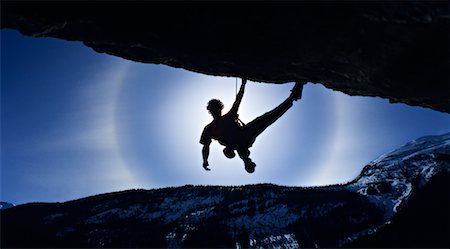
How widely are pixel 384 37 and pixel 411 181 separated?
7.58m

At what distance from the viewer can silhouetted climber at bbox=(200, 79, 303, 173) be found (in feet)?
26.4

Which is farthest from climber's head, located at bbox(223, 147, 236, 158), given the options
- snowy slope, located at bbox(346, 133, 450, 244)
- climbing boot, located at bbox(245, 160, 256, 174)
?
snowy slope, located at bbox(346, 133, 450, 244)

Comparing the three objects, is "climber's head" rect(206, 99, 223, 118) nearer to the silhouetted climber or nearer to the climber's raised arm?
the silhouetted climber

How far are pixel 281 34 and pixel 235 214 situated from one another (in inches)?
272

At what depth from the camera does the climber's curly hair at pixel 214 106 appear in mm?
8258

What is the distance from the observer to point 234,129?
8133 millimetres

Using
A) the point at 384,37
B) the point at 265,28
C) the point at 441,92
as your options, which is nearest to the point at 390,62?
the point at 384,37

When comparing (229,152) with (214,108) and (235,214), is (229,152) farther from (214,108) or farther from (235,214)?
(235,214)

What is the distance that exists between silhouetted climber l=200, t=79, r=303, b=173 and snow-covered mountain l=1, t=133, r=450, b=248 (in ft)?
9.29

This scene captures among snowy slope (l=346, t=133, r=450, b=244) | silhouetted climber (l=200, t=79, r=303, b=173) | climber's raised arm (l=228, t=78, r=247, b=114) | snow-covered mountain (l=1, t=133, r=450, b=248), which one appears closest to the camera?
climber's raised arm (l=228, t=78, r=247, b=114)

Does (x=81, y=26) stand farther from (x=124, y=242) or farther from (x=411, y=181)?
(x=411, y=181)

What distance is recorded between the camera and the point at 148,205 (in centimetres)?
1130

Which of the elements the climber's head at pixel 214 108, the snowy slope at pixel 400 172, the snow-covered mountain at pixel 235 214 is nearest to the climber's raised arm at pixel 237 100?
the climber's head at pixel 214 108

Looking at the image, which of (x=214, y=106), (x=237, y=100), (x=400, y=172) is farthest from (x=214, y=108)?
(x=400, y=172)
